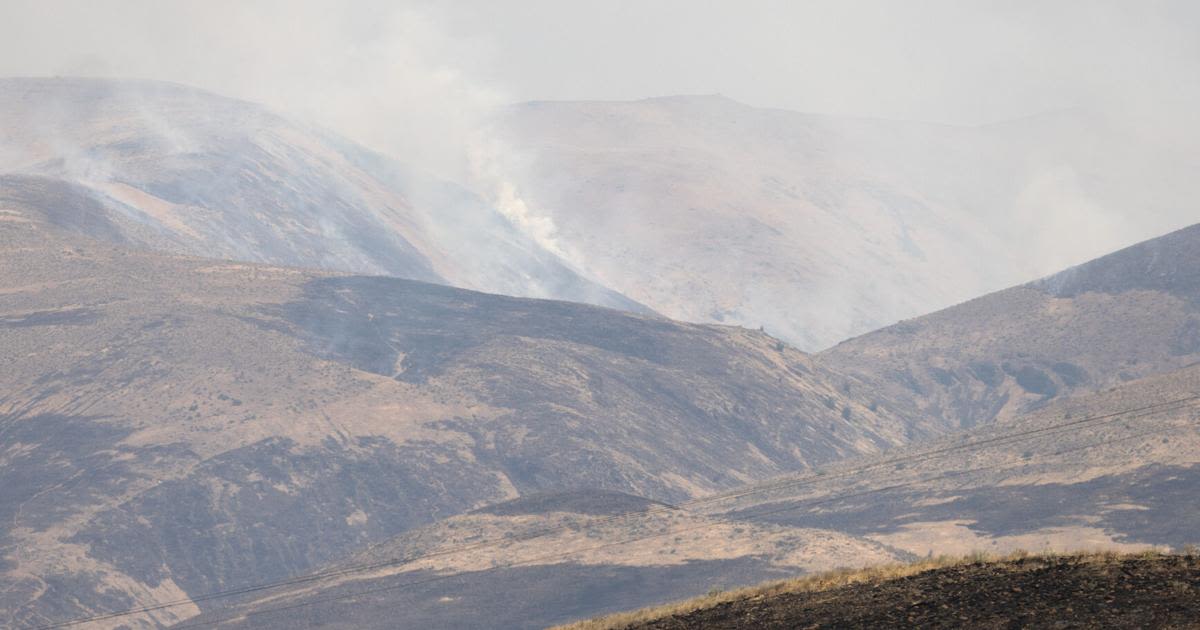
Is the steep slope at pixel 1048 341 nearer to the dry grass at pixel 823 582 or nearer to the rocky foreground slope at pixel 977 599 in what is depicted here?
the dry grass at pixel 823 582

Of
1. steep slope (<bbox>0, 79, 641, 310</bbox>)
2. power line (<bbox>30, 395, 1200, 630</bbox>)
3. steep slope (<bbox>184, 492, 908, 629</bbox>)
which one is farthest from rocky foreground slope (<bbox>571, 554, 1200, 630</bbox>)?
steep slope (<bbox>0, 79, 641, 310</bbox>)

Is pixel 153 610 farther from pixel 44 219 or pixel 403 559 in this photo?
pixel 44 219

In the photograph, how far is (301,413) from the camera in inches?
4318

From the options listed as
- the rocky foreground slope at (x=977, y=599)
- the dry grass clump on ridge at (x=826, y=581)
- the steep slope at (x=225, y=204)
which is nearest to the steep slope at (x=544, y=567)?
the dry grass clump on ridge at (x=826, y=581)

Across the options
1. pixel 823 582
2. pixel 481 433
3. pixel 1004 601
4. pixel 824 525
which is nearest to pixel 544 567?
pixel 824 525

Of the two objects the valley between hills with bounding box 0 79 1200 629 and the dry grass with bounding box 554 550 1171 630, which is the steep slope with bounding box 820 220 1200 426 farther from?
the dry grass with bounding box 554 550 1171 630

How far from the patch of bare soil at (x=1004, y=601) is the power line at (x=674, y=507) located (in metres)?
54.0

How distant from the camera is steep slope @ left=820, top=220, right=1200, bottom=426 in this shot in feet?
465

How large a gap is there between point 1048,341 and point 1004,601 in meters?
129

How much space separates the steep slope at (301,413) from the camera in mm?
92750

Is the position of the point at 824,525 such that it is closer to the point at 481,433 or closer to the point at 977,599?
the point at 481,433

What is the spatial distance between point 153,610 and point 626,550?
28.1 metres

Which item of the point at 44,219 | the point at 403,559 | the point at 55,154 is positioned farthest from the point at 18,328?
the point at 55,154

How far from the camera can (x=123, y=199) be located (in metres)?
160
